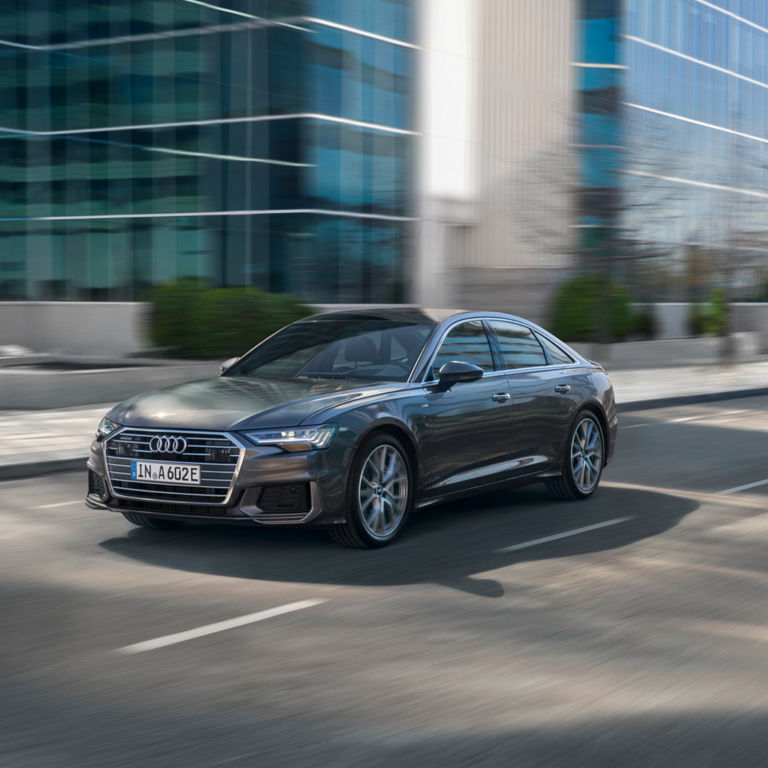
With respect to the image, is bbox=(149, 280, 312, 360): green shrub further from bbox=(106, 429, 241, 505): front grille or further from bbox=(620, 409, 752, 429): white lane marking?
bbox=(106, 429, 241, 505): front grille

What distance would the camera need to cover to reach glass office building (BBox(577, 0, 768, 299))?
29.7 m

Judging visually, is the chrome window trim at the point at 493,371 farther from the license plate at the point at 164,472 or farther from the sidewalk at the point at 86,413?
the sidewalk at the point at 86,413

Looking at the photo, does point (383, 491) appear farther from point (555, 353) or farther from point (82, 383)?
point (82, 383)

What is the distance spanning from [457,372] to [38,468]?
5008mm

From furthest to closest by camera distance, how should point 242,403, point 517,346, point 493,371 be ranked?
1. point 517,346
2. point 493,371
3. point 242,403

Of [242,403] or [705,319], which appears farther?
[705,319]

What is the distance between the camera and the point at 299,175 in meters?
28.5

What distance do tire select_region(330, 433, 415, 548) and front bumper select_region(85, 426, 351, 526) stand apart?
0.11m

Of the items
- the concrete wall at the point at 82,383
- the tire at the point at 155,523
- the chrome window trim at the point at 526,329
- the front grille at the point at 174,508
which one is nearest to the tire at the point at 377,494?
the front grille at the point at 174,508

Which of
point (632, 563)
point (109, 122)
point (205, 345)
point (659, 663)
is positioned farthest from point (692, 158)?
point (659, 663)

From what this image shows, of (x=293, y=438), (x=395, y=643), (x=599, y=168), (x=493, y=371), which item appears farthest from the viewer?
(x=599, y=168)

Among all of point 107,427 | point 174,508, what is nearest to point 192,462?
point 174,508

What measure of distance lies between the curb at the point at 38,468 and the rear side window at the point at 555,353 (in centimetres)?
475

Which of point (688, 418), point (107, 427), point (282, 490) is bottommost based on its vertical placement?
point (688, 418)
